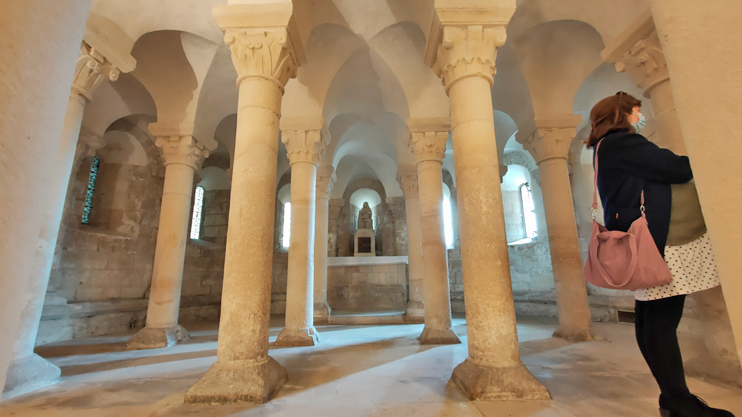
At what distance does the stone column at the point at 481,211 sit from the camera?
2619mm

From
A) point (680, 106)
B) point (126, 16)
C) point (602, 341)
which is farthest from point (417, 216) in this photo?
point (680, 106)

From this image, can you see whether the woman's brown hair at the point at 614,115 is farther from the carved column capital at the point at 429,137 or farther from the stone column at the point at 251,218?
the carved column capital at the point at 429,137

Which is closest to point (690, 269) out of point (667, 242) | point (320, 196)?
point (667, 242)

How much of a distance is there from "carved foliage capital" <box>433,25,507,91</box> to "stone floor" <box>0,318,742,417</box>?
2.83 metres

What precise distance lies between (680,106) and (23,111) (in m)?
1.54

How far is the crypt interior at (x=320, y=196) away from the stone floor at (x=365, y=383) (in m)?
0.03

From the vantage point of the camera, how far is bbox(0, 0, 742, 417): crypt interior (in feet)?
2.65

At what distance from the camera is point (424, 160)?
5.79 m

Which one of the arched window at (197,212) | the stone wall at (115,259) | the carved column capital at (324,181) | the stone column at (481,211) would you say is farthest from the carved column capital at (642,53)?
the arched window at (197,212)

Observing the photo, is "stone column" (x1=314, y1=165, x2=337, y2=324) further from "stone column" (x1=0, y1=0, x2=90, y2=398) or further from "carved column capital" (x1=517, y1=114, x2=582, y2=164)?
"stone column" (x1=0, y1=0, x2=90, y2=398)

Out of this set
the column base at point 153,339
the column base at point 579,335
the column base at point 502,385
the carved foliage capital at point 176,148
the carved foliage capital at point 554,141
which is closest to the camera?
the column base at point 502,385

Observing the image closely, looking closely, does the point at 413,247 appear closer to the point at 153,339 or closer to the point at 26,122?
the point at 153,339

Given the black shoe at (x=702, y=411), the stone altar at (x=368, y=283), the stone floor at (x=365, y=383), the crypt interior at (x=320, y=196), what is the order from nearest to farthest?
the crypt interior at (x=320, y=196), the black shoe at (x=702, y=411), the stone floor at (x=365, y=383), the stone altar at (x=368, y=283)

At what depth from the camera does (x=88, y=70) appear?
160 inches
